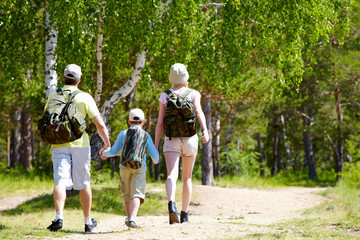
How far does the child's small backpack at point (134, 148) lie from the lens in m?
5.69

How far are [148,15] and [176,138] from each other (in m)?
3.66

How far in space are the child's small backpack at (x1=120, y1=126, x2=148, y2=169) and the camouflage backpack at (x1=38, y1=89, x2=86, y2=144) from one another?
0.68m

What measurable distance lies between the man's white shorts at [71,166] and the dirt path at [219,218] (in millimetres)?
616

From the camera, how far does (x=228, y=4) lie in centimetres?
901

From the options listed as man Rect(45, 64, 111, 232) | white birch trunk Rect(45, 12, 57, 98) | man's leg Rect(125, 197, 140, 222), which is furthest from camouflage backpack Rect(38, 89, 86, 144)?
white birch trunk Rect(45, 12, 57, 98)

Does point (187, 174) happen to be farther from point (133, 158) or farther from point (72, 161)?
point (72, 161)

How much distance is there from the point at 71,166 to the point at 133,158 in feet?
2.58

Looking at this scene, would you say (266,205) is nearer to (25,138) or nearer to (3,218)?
(3,218)

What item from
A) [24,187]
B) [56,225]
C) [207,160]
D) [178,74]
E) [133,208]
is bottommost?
[24,187]

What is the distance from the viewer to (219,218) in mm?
8367

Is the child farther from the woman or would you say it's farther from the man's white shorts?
the man's white shorts

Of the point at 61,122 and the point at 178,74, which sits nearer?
the point at 61,122

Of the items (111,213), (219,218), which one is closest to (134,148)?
(219,218)

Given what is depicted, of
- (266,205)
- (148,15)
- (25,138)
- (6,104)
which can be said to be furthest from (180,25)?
(6,104)
